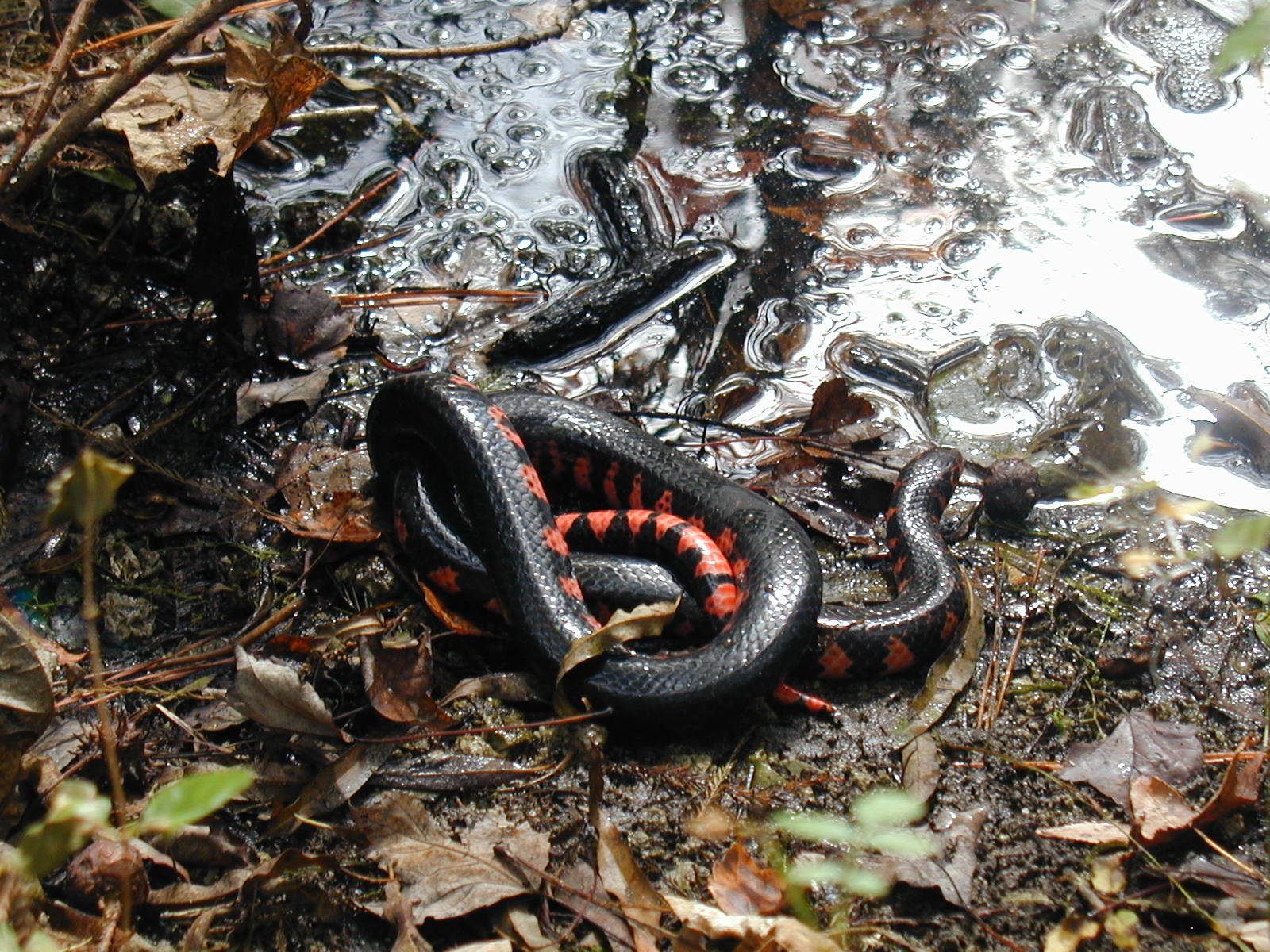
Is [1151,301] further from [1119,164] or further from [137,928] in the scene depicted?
[137,928]

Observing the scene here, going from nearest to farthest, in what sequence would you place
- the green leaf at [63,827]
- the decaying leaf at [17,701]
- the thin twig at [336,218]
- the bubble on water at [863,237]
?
the green leaf at [63,827] < the decaying leaf at [17,701] < the thin twig at [336,218] < the bubble on water at [863,237]

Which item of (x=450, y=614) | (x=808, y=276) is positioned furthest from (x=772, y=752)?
(x=808, y=276)

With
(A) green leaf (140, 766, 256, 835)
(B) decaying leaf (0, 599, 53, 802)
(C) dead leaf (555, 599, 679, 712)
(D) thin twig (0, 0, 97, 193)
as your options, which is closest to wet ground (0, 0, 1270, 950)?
(C) dead leaf (555, 599, 679, 712)

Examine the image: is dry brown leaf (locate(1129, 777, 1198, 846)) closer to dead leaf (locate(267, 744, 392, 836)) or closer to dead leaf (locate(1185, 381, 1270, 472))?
dead leaf (locate(1185, 381, 1270, 472))

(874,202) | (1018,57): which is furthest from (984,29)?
(874,202)

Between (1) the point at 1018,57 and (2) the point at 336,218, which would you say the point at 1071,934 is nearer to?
(2) the point at 336,218

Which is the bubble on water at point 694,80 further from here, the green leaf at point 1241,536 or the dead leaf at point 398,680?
the green leaf at point 1241,536

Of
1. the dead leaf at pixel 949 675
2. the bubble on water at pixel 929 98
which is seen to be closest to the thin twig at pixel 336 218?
the bubble on water at pixel 929 98
